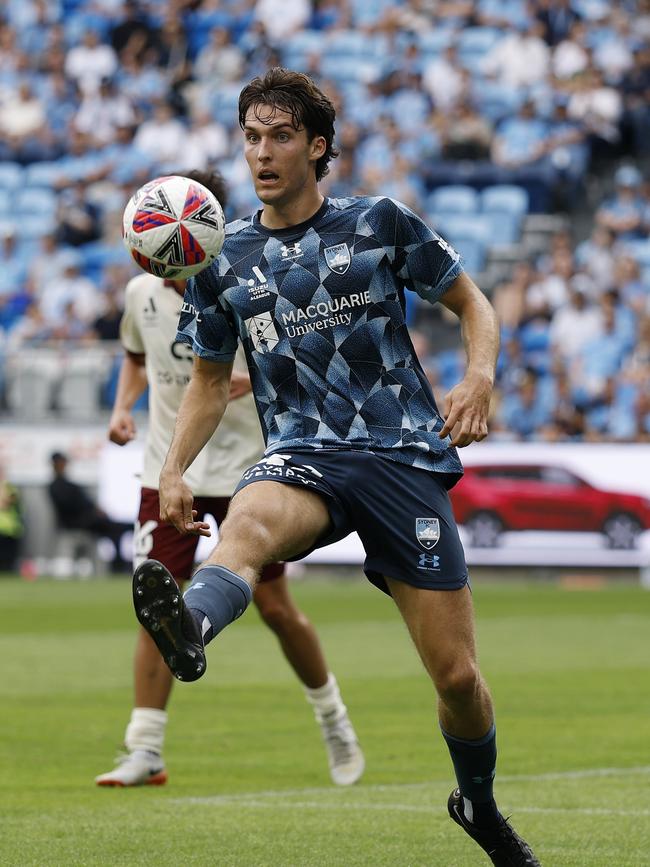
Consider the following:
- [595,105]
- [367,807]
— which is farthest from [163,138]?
[367,807]

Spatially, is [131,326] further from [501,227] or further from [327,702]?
[501,227]

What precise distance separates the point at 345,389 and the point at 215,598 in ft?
3.13

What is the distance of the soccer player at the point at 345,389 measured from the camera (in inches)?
214

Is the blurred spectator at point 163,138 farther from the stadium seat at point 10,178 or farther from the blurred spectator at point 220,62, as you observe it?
the stadium seat at point 10,178

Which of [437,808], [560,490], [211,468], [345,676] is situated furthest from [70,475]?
[437,808]

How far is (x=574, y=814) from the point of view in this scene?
7129 mm

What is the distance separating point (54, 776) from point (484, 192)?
2010 cm

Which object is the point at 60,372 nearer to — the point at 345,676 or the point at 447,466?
the point at 345,676

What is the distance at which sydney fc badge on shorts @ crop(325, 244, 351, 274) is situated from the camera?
565 cm

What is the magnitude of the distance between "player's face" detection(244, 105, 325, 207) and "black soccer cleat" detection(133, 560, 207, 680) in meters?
1.50

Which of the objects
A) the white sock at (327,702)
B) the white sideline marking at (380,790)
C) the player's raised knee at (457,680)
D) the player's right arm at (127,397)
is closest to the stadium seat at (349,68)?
the player's right arm at (127,397)

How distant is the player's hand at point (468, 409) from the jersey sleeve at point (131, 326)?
144 inches

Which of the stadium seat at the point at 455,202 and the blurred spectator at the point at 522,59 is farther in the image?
the blurred spectator at the point at 522,59

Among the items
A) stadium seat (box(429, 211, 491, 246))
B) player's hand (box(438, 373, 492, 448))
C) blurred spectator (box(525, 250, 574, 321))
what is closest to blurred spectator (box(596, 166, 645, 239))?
blurred spectator (box(525, 250, 574, 321))
